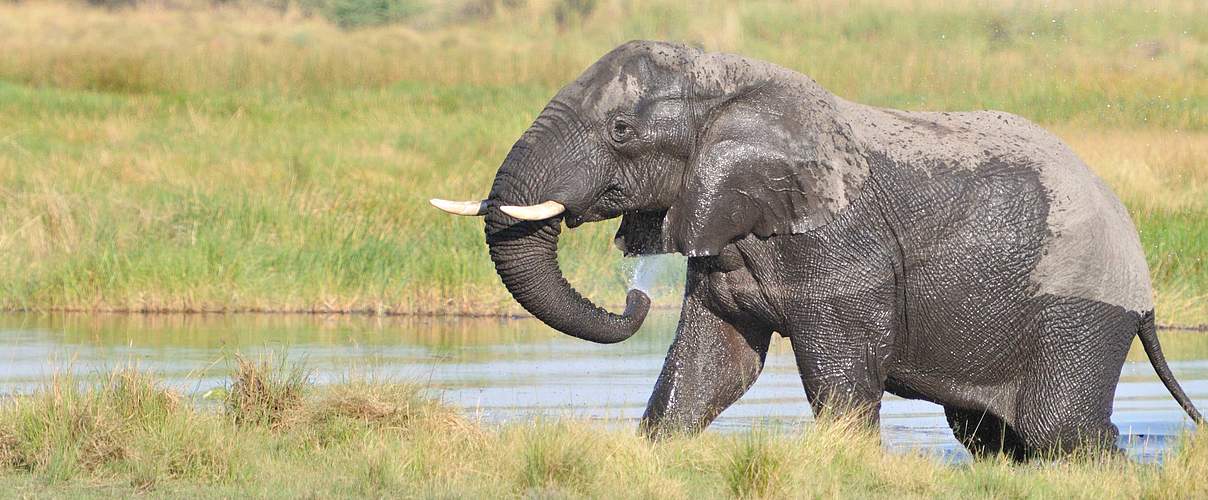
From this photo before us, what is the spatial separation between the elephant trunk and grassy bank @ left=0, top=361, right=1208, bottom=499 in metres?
0.46

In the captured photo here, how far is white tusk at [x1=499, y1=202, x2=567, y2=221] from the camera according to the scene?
830 centimetres

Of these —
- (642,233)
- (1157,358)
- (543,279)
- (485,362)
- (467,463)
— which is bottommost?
(467,463)

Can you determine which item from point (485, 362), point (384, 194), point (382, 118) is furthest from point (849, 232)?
point (382, 118)

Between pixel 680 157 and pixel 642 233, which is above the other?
pixel 680 157

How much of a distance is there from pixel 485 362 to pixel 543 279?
4.67 metres

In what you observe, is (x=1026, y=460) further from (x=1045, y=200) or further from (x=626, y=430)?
(x=626, y=430)

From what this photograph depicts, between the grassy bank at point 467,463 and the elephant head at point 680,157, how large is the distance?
0.74 meters

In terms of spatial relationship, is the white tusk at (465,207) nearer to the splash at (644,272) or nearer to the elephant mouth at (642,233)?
the elephant mouth at (642,233)

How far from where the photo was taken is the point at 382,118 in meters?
24.1

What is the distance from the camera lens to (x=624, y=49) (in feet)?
28.8

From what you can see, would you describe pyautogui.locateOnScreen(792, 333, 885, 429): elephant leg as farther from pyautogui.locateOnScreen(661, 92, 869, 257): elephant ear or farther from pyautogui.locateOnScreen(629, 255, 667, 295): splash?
pyautogui.locateOnScreen(629, 255, 667, 295): splash

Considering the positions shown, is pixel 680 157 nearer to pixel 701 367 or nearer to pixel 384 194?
pixel 701 367

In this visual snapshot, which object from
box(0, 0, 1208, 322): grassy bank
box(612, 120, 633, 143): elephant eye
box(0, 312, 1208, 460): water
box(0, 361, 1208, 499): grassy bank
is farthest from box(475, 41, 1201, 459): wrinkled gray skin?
box(0, 0, 1208, 322): grassy bank

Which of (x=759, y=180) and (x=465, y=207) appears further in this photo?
(x=759, y=180)
